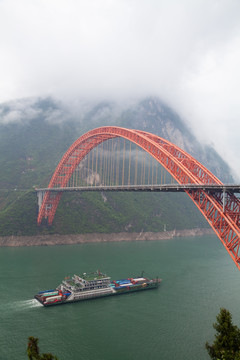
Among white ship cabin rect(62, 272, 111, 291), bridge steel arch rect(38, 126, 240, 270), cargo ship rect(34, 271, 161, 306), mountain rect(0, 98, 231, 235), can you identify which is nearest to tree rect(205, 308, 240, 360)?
bridge steel arch rect(38, 126, 240, 270)

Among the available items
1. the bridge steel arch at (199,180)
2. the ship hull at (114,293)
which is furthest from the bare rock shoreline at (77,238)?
the ship hull at (114,293)

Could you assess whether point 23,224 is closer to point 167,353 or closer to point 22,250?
point 22,250

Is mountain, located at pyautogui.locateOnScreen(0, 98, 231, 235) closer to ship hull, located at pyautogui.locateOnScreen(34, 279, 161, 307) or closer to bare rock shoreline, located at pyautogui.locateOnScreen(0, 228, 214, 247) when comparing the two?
bare rock shoreline, located at pyautogui.locateOnScreen(0, 228, 214, 247)

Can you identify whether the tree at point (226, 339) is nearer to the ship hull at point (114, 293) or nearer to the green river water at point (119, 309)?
the green river water at point (119, 309)

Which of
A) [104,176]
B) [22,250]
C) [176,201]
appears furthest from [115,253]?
[176,201]

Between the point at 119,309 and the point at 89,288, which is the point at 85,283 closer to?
the point at 89,288
